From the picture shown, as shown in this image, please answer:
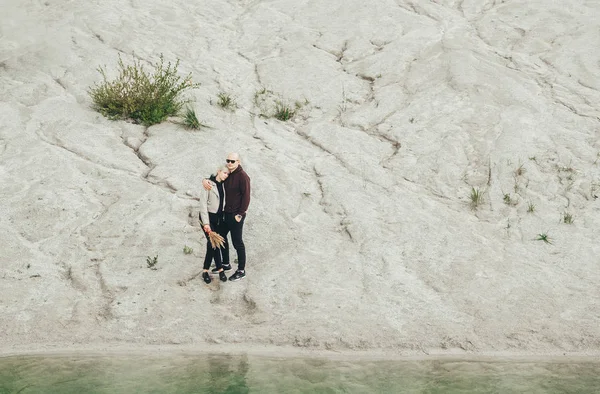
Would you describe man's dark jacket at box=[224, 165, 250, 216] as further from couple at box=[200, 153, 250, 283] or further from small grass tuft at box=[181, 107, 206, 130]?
small grass tuft at box=[181, 107, 206, 130]

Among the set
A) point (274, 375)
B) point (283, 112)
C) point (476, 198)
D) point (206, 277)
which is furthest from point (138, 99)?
point (274, 375)

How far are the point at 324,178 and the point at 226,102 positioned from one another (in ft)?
9.26

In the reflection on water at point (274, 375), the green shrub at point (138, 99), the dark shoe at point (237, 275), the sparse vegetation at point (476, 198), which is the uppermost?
the green shrub at point (138, 99)

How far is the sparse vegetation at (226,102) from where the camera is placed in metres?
12.1

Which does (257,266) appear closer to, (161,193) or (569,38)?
(161,193)

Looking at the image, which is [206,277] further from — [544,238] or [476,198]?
[544,238]

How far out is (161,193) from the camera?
9.83 m

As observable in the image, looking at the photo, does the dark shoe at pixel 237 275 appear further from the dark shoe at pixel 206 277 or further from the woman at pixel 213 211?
the dark shoe at pixel 206 277

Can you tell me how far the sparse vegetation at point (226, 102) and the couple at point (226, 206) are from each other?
3.98 metres

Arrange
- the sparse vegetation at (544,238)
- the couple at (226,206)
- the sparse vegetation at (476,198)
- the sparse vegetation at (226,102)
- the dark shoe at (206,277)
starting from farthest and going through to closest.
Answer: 1. the sparse vegetation at (226,102)
2. the sparse vegetation at (476,198)
3. the sparse vegetation at (544,238)
4. the dark shoe at (206,277)
5. the couple at (226,206)

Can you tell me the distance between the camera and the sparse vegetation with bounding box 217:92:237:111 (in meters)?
12.1

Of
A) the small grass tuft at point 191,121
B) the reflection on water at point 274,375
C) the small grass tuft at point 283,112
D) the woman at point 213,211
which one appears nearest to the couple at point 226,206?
the woman at point 213,211

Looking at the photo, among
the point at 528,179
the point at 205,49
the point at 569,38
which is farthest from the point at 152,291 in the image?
the point at 569,38

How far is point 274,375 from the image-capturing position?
7039mm
